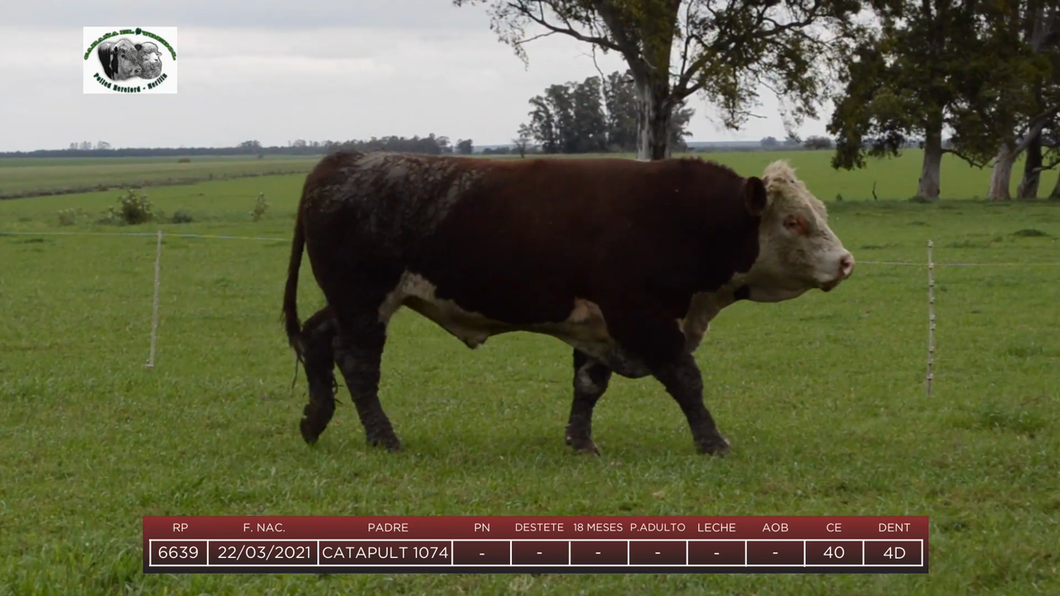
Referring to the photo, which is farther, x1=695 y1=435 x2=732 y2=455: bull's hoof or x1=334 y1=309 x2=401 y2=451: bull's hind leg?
x1=334 y1=309 x2=401 y2=451: bull's hind leg

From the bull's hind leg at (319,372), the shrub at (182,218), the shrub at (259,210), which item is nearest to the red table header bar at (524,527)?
the bull's hind leg at (319,372)

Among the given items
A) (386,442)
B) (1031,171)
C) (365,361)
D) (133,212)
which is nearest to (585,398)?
(386,442)

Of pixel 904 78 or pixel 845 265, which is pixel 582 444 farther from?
pixel 904 78

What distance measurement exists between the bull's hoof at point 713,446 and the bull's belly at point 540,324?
0.60 m

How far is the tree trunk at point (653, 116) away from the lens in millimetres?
35688

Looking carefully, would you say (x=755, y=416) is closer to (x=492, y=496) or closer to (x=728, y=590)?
(x=492, y=496)

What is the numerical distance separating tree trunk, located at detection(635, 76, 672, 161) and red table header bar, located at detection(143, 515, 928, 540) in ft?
98.4

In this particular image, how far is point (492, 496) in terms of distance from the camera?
683 centimetres

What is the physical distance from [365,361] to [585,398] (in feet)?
5.11
